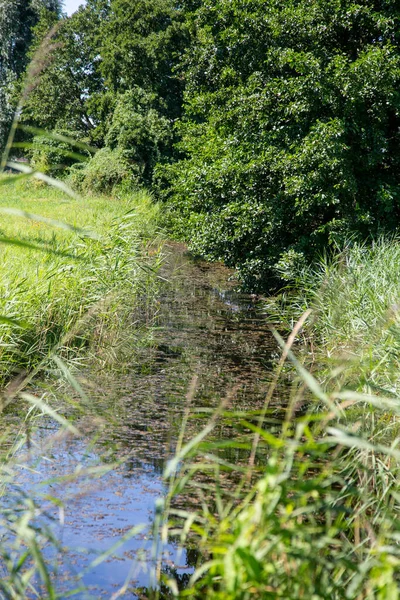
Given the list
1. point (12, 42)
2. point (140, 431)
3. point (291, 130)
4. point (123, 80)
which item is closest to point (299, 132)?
point (291, 130)

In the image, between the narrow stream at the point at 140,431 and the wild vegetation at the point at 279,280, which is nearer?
the wild vegetation at the point at 279,280

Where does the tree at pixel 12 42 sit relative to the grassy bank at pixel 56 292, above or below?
above

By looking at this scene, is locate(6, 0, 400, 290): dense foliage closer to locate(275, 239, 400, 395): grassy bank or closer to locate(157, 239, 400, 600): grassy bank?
locate(157, 239, 400, 600): grassy bank

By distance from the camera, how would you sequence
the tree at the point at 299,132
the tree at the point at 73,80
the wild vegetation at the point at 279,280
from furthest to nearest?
1. the tree at the point at 73,80
2. the tree at the point at 299,132
3. the wild vegetation at the point at 279,280

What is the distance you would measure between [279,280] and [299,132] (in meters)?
2.22

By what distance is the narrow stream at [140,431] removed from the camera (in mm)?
3000

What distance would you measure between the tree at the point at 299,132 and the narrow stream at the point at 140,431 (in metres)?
1.23

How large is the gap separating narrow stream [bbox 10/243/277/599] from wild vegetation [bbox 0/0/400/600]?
5.9 inches

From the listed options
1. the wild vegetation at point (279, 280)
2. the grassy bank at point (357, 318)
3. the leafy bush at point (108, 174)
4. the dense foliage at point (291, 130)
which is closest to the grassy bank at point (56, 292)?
the wild vegetation at point (279, 280)

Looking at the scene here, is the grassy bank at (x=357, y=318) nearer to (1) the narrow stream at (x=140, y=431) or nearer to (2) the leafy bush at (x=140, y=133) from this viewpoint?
(1) the narrow stream at (x=140, y=431)

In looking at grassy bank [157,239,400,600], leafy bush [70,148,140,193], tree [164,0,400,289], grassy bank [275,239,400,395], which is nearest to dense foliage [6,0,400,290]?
tree [164,0,400,289]

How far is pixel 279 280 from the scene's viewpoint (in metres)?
10.6

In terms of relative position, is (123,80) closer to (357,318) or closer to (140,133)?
(140,133)

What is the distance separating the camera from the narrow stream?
118 inches
